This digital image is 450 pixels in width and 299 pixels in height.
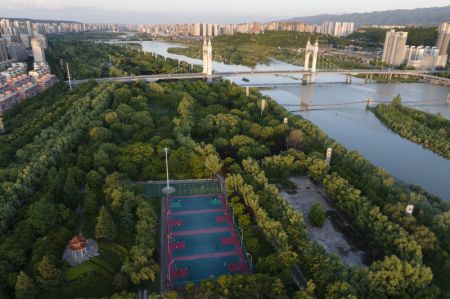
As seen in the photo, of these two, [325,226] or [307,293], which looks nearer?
[307,293]

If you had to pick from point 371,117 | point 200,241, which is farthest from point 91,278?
point 371,117

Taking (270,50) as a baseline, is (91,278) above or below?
below

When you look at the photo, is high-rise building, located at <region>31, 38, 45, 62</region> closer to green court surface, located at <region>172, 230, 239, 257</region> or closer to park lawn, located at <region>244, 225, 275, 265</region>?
green court surface, located at <region>172, 230, 239, 257</region>

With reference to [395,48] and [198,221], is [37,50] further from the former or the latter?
[395,48]

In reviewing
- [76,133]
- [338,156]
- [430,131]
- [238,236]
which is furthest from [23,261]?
[430,131]

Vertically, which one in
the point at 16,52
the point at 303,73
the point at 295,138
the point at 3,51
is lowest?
the point at 295,138

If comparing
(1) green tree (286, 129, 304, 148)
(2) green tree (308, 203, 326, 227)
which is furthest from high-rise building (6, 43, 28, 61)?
(2) green tree (308, 203, 326, 227)

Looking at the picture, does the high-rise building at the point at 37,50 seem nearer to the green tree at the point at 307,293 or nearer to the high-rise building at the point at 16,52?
the high-rise building at the point at 16,52

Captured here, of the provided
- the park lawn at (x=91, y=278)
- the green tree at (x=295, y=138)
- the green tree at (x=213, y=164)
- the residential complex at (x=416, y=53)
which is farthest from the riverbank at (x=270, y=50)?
the park lawn at (x=91, y=278)
